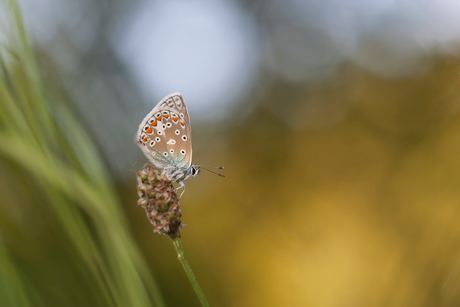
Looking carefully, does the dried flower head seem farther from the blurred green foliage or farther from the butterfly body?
the butterfly body

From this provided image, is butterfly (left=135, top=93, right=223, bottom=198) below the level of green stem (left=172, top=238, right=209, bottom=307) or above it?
above

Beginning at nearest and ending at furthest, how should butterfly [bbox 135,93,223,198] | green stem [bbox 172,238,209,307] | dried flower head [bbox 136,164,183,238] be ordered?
green stem [bbox 172,238,209,307] < dried flower head [bbox 136,164,183,238] < butterfly [bbox 135,93,223,198]

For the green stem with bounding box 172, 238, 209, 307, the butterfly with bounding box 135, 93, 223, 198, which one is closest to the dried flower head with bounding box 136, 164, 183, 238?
the green stem with bounding box 172, 238, 209, 307

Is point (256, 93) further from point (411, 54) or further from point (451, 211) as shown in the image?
point (451, 211)

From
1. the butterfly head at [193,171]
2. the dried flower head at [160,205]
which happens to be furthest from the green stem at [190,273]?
the butterfly head at [193,171]

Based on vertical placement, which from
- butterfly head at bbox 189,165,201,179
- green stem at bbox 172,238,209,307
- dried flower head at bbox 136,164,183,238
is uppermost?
dried flower head at bbox 136,164,183,238

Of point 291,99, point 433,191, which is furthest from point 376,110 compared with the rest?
point 433,191

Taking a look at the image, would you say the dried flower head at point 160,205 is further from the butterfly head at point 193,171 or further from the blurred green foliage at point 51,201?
the butterfly head at point 193,171

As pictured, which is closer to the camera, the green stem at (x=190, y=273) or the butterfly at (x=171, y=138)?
the green stem at (x=190, y=273)

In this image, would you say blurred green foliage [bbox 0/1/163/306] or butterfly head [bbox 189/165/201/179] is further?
butterfly head [bbox 189/165/201/179]
